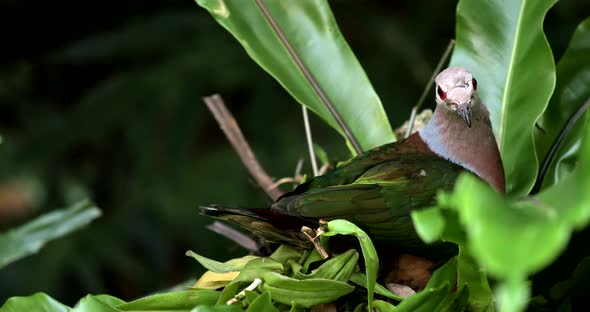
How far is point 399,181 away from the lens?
2.57 feet

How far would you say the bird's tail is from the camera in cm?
73

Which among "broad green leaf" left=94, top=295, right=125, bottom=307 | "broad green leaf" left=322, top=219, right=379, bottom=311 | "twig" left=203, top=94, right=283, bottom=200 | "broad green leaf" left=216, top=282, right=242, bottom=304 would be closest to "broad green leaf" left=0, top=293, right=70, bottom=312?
"broad green leaf" left=94, top=295, right=125, bottom=307

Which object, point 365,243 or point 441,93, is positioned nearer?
point 365,243

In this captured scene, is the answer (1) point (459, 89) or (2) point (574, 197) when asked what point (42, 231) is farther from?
(2) point (574, 197)

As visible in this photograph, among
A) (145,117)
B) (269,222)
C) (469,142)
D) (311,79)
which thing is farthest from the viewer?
(145,117)

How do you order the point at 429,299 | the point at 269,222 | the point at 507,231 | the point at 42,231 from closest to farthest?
the point at 507,231
the point at 429,299
the point at 269,222
the point at 42,231

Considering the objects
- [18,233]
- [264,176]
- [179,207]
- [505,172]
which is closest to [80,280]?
[179,207]

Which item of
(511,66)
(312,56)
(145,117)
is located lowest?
(145,117)

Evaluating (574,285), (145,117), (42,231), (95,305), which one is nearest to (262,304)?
(95,305)

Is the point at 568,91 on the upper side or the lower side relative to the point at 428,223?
lower

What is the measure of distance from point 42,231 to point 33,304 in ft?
1.25

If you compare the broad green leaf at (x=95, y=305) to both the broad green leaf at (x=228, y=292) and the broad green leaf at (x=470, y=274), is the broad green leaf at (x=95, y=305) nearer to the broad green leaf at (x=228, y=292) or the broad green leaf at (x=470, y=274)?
the broad green leaf at (x=228, y=292)

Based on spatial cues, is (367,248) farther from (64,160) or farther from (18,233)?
(64,160)

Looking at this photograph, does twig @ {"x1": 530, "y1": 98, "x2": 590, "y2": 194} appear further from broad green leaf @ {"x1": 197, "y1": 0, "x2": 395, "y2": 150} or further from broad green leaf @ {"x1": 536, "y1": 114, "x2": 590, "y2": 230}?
broad green leaf @ {"x1": 536, "y1": 114, "x2": 590, "y2": 230}
